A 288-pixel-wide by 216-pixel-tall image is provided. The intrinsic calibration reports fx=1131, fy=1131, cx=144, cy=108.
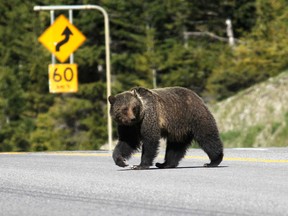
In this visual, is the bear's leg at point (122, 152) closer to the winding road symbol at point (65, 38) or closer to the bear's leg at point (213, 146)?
the bear's leg at point (213, 146)

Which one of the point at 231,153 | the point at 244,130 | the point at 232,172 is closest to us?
the point at 232,172

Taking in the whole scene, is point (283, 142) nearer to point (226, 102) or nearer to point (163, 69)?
point (226, 102)

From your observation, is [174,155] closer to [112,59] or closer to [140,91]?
[140,91]

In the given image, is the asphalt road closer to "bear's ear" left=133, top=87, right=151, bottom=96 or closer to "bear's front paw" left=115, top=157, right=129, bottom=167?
"bear's front paw" left=115, top=157, right=129, bottom=167

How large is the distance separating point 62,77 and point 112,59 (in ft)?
134

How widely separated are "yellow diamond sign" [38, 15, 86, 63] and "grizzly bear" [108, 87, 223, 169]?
1473 cm

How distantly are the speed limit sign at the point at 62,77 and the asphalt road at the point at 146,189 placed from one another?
39.2 ft

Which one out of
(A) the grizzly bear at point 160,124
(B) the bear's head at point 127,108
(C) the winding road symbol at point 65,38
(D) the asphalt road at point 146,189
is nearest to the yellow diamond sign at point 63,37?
(C) the winding road symbol at point 65,38

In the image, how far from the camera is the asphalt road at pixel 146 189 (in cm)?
1094

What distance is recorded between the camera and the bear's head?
611 inches

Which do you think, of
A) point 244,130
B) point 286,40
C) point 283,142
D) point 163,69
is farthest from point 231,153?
point 163,69

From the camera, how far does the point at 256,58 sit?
51438 mm

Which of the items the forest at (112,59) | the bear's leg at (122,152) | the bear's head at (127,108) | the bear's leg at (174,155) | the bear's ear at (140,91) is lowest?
the forest at (112,59)

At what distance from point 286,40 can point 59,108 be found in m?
28.1
